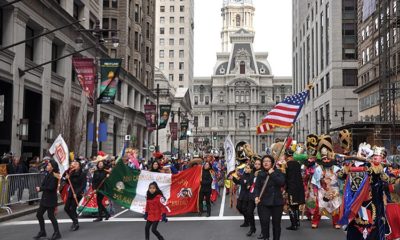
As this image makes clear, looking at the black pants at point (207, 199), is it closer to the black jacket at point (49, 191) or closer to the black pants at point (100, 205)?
the black pants at point (100, 205)

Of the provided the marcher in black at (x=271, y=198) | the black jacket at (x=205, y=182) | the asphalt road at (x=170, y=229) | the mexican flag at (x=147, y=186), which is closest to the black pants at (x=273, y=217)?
the marcher in black at (x=271, y=198)

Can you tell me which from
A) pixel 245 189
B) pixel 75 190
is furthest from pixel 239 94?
pixel 75 190

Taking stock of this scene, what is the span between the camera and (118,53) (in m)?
47.2

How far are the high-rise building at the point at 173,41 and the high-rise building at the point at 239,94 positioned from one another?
34007 millimetres

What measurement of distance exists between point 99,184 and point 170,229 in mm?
2735

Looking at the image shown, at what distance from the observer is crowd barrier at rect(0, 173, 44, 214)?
50.6 ft

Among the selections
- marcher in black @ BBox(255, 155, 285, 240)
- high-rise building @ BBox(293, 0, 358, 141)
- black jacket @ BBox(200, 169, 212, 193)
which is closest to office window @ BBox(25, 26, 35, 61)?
black jacket @ BBox(200, 169, 212, 193)

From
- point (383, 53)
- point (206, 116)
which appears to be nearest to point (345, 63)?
point (383, 53)

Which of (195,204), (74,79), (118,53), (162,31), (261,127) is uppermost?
(162,31)

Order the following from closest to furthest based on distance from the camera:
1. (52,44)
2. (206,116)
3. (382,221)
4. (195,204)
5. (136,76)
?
1. (382,221)
2. (195,204)
3. (52,44)
4. (136,76)
5. (206,116)

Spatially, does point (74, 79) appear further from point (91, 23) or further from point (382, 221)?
point (382, 221)

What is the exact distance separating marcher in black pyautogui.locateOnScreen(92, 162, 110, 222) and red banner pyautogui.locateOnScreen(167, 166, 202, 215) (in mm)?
2055

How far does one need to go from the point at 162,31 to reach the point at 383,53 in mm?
75761

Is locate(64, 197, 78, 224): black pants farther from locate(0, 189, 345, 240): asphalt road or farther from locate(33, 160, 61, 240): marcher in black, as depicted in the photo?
locate(33, 160, 61, 240): marcher in black
